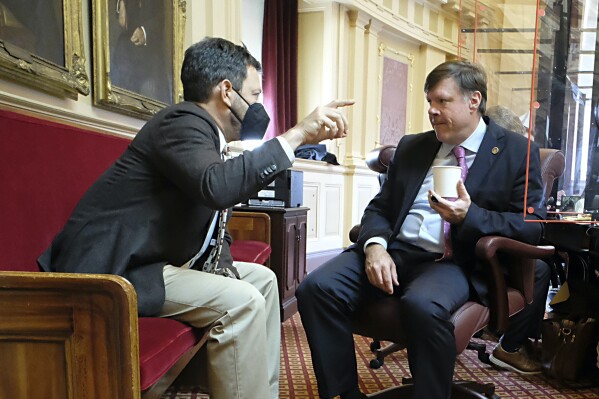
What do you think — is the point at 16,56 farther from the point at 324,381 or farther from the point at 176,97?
the point at 324,381

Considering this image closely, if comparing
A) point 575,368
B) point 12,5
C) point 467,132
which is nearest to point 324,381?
point 467,132

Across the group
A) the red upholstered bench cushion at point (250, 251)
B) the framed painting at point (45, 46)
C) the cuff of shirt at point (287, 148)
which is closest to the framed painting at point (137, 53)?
the framed painting at point (45, 46)

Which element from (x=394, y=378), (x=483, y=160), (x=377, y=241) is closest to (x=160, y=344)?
(x=377, y=241)

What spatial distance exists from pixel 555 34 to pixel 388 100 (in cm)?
413

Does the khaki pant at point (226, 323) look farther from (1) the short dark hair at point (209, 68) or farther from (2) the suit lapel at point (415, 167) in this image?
(2) the suit lapel at point (415, 167)

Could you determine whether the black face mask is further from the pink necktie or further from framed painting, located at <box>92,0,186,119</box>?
framed painting, located at <box>92,0,186,119</box>

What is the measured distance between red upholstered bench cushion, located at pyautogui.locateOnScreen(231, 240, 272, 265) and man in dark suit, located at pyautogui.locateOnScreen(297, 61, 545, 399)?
528mm

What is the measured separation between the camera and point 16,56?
1358 mm

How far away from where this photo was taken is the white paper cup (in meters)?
1.41

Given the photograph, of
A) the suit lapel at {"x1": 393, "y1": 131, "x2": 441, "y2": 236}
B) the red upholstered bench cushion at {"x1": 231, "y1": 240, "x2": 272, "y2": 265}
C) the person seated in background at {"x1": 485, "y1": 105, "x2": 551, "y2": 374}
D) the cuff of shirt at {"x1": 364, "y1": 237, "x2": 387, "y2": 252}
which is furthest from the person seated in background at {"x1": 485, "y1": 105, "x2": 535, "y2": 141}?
the red upholstered bench cushion at {"x1": 231, "y1": 240, "x2": 272, "y2": 265}

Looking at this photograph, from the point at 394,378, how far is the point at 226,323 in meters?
1.19

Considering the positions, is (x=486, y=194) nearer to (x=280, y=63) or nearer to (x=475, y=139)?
(x=475, y=139)

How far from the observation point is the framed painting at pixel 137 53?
1896mm

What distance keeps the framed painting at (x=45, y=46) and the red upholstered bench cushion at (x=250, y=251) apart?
0.97 meters
